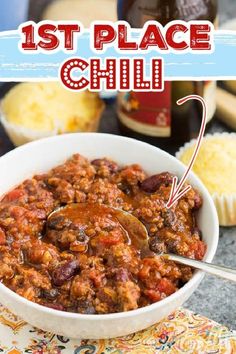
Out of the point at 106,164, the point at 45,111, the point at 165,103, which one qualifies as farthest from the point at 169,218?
the point at 45,111

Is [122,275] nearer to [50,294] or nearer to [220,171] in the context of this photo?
[50,294]

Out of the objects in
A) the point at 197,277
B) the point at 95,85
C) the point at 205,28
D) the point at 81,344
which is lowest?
the point at 81,344

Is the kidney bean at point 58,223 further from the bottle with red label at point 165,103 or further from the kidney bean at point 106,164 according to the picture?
the bottle with red label at point 165,103

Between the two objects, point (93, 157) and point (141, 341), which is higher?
point (93, 157)

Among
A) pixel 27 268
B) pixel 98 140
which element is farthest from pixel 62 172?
pixel 27 268

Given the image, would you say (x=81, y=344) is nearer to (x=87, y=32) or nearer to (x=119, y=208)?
(x=119, y=208)

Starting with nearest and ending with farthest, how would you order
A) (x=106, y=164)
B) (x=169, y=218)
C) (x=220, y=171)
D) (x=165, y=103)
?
(x=169, y=218)
(x=106, y=164)
(x=220, y=171)
(x=165, y=103)

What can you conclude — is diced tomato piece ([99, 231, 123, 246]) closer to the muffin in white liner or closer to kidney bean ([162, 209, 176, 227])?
kidney bean ([162, 209, 176, 227])
